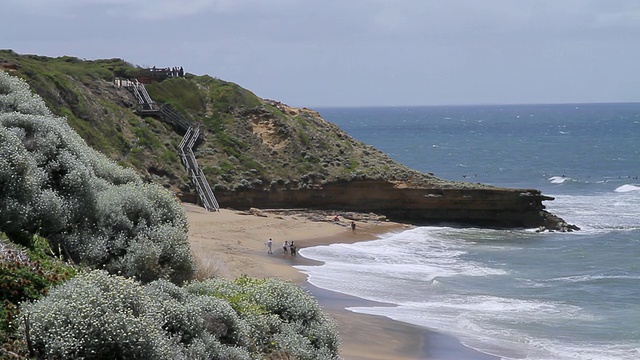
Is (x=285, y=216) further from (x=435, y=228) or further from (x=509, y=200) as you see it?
(x=509, y=200)

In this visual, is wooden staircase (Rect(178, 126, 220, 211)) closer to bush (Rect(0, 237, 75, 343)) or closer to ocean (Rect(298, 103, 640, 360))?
ocean (Rect(298, 103, 640, 360))

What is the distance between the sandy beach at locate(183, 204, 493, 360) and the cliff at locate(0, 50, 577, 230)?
7.88 ft

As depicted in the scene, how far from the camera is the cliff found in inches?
1638

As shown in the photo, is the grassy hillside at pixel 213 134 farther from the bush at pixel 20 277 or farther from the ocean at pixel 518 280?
the bush at pixel 20 277

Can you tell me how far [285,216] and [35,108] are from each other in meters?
27.0

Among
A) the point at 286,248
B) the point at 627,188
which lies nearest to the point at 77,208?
the point at 286,248

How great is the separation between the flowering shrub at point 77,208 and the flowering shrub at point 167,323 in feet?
4.16

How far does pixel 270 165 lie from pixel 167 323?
118 feet

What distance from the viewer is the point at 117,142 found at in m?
41.6

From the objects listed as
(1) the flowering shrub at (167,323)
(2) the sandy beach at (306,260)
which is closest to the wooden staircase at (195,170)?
(2) the sandy beach at (306,260)

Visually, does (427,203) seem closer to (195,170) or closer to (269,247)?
(195,170)

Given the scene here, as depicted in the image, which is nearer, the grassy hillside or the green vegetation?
the green vegetation

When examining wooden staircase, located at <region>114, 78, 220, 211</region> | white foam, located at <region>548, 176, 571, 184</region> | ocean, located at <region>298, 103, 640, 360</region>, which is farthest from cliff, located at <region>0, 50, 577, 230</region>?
white foam, located at <region>548, 176, 571, 184</region>

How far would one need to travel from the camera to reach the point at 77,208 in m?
13.6
